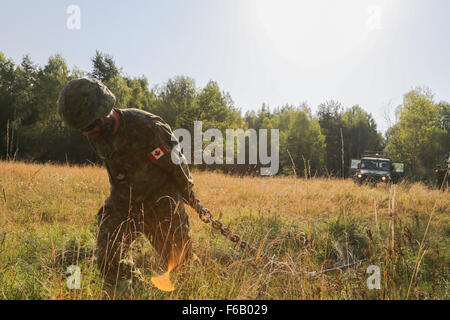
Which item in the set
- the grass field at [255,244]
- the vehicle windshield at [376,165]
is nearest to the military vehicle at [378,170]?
the vehicle windshield at [376,165]

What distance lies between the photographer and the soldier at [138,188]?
1.86 m

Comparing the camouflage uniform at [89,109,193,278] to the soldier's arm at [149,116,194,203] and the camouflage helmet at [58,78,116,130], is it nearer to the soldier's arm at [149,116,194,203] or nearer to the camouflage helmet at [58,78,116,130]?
the soldier's arm at [149,116,194,203]

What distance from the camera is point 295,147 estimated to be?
29.4 meters

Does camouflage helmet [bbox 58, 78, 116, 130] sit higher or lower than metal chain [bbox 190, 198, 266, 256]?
higher

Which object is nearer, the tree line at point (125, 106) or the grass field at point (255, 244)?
the grass field at point (255, 244)

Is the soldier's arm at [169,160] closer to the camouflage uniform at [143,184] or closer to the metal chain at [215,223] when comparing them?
the camouflage uniform at [143,184]

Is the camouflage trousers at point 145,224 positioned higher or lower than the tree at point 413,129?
lower

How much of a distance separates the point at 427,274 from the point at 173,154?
10.7ft

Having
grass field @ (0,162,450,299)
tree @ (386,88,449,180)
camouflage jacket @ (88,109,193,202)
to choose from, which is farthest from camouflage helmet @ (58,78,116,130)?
tree @ (386,88,449,180)

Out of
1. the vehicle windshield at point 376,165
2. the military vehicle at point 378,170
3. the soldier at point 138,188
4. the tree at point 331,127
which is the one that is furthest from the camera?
the tree at point 331,127

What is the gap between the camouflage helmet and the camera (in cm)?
172

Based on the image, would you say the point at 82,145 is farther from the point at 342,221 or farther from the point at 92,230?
the point at 342,221

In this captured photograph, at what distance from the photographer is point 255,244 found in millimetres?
3002
